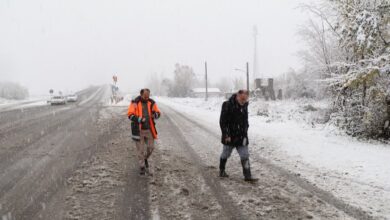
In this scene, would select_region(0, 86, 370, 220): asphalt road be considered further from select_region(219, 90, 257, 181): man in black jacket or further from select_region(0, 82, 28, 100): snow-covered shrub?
select_region(0, 82, 28, 100): snow-covered shrub

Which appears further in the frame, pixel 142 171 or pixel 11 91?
pixel 11 91

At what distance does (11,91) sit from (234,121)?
214ft

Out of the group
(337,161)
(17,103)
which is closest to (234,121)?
(337,161)

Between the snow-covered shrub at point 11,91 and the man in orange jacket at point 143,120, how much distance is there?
196ft

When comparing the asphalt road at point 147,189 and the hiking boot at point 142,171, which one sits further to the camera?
the hiking boot at point 142,171

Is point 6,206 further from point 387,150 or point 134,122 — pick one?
point 387,150

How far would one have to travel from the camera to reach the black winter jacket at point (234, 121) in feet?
19.5

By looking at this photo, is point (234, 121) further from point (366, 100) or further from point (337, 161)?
point (366, 100)

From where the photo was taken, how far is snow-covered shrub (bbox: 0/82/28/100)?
56606mm

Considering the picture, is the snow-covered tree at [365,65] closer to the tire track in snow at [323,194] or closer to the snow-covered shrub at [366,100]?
the snow-covered shrub at [366,100]

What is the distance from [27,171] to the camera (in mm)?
6676

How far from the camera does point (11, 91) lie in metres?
59.3

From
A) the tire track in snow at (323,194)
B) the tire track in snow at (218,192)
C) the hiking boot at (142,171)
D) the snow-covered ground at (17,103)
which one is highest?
the snow-covered ground at (17,103)

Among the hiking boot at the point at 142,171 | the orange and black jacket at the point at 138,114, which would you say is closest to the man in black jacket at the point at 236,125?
the orange and black jacket at the point at 138,114
